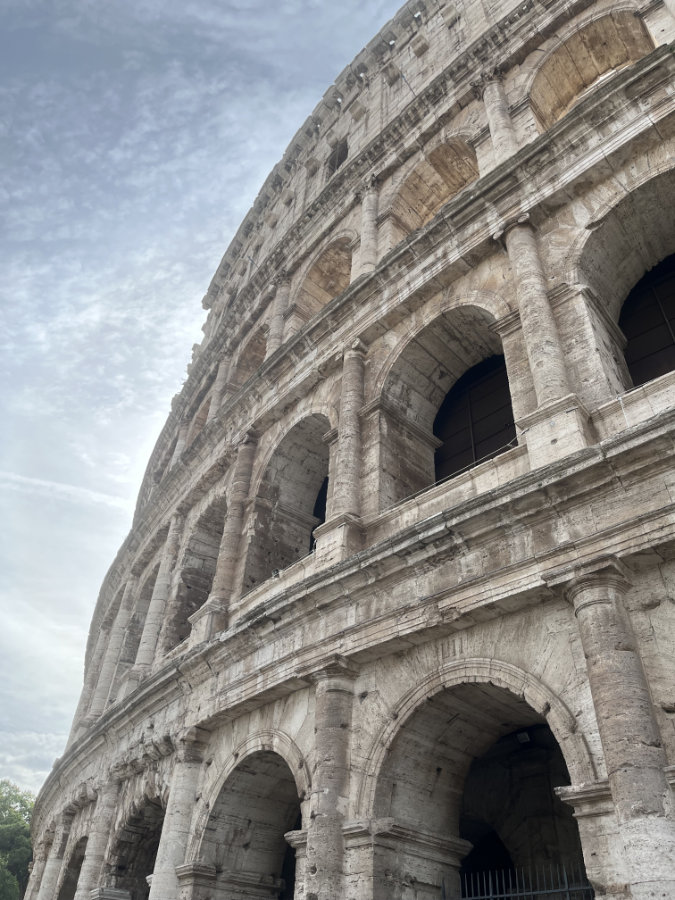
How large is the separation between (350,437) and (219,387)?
8243 mm

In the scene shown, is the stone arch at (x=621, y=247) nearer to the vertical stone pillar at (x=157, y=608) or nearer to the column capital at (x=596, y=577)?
the column capital at (x=596, y=577)

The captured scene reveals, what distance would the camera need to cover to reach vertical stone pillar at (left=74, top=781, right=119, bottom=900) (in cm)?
1080

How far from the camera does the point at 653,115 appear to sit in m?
7.86

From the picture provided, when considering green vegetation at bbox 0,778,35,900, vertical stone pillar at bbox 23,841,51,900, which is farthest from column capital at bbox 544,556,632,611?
green vegetation at bbox 0,778,35,900

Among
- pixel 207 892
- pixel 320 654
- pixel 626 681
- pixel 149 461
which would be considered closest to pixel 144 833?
pixel 207 892

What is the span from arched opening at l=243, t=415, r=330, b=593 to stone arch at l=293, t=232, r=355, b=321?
13.6 ft

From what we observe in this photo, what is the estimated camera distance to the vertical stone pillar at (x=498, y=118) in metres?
10.2

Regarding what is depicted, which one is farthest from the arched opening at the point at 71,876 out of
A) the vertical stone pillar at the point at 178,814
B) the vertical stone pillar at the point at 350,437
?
the vertical stone pillar at the point at 350,437

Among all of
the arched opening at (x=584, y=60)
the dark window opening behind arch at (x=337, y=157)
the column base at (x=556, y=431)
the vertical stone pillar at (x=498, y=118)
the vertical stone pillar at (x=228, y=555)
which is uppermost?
the dark window opening behind arch at (x=337, y=157)

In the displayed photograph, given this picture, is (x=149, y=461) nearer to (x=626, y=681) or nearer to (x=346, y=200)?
(x=346, y=200)

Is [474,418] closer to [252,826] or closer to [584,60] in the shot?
[252,826]

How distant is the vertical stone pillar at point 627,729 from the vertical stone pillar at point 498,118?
7258 millimetres

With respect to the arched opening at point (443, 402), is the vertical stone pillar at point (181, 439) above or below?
above

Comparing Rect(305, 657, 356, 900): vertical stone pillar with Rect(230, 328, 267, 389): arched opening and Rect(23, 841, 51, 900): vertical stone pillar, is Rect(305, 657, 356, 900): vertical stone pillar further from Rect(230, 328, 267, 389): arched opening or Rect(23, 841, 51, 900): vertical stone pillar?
Rect(23, 841, 51, 900): vertical stone pillar
